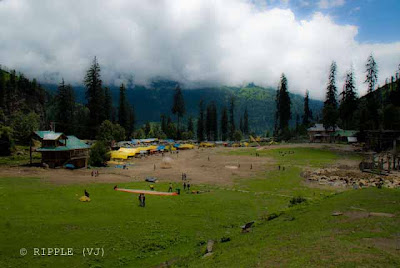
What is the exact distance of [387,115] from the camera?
7444 cm

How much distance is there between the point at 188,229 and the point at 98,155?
44.0 meters

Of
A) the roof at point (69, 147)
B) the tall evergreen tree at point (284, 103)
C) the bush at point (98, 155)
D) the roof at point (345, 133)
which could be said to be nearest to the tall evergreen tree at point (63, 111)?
the roof at point (69, 147)

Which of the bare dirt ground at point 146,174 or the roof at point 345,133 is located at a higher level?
the roof at point 345,133

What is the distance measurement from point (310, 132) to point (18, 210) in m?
111

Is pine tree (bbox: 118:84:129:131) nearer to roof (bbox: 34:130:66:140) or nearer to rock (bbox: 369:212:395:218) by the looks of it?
roof (bbox: 34:130:66:140)

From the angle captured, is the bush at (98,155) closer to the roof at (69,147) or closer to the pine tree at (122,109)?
the roof at (69,147)

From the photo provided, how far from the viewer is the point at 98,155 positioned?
6106 cm

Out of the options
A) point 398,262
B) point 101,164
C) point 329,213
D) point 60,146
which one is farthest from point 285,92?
point 398,262

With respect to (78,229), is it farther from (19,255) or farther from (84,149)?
(84,149)

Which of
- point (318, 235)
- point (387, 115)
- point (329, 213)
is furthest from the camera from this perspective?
point (387, 115)

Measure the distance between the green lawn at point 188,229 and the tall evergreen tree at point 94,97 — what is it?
59337mm

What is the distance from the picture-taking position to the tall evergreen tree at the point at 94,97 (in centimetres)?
9231

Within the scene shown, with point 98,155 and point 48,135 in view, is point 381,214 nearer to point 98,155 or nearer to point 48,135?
point 98,155

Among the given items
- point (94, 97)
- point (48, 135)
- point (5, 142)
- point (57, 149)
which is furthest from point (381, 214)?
point (94, 97)
